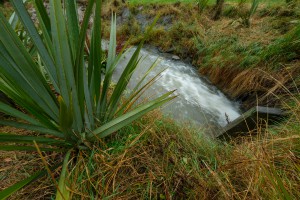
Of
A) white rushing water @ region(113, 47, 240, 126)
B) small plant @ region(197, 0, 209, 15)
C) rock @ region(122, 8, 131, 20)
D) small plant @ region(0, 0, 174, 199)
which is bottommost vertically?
white rushing water @ region(113, 47, 240, 126)

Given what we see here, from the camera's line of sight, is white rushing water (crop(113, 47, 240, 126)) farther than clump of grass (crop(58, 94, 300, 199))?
Yes

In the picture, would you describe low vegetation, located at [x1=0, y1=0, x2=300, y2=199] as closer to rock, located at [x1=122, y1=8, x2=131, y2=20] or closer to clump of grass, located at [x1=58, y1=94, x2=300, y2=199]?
clump of grass, located at [x1=58, y1=94, x2=300, y2=199]

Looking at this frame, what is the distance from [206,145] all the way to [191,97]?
6.76ft

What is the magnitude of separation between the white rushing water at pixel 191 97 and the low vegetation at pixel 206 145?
0.25m

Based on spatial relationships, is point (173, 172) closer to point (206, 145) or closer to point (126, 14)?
point (206, 145)

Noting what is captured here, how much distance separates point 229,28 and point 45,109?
16.1ft

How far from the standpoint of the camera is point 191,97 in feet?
11.4

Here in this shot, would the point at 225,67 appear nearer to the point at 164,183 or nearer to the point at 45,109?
the point at 164,183

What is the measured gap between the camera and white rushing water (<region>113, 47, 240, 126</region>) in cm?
288

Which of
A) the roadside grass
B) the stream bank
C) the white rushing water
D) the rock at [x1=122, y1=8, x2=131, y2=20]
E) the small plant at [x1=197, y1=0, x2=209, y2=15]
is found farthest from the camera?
the rock at [x1=122, y1=8, x2=131, y2=20]

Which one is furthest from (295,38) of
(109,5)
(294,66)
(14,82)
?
(109,5)

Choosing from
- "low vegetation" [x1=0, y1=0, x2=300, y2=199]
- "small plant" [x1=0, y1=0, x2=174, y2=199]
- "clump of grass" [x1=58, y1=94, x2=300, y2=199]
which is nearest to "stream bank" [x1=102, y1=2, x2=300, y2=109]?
"low vegetation" [x1=0, y1=0, x2=300, y2=199]

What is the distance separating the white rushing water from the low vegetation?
0.25m

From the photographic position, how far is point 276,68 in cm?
281
